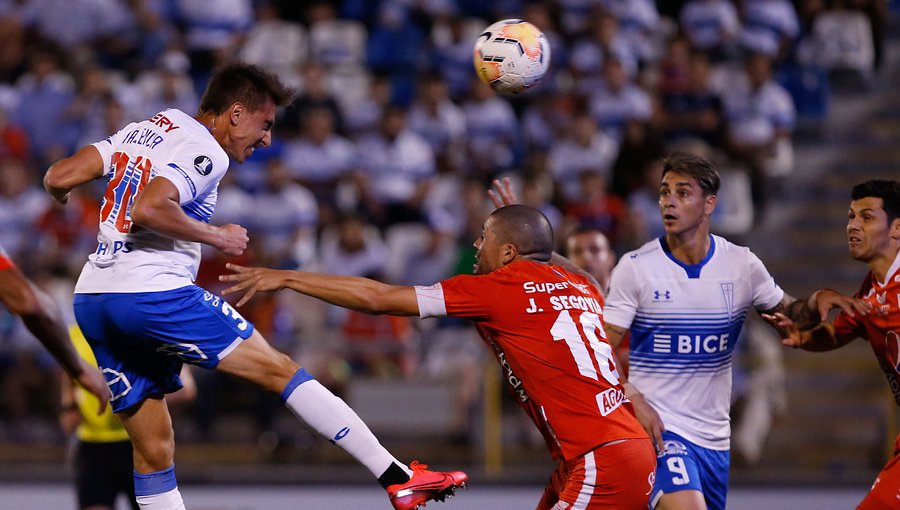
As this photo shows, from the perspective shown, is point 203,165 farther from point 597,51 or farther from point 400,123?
point 597,51

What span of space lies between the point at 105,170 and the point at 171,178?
0.57 metres

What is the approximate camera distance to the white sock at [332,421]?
6.04m

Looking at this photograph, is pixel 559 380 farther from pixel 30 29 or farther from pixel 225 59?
pixel 30 29

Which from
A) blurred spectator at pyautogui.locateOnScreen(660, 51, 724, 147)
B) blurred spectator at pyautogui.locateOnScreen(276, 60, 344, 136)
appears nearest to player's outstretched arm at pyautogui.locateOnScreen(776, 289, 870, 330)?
blurred spectator at pyautogui.locateOnScreen(660, 51, 724, 147)

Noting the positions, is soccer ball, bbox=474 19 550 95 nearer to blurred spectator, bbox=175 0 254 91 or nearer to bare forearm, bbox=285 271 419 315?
bare forearm, bbox=285 271 419 315

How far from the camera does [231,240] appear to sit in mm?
5590

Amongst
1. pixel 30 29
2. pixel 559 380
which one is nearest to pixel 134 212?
pixel 559 380

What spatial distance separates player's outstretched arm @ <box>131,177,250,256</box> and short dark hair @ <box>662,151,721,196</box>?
8.05 feet

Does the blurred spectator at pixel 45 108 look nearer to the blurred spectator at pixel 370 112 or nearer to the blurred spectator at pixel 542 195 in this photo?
the blurred spectator at pixel 370 112

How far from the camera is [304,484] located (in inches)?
429

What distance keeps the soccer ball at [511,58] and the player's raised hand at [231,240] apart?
2296 millimetres

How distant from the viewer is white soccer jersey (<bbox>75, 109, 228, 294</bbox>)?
5934 millimetres

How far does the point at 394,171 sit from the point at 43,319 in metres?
8.17

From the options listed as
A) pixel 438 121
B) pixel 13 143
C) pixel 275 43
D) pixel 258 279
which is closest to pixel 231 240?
pixel 258 279
